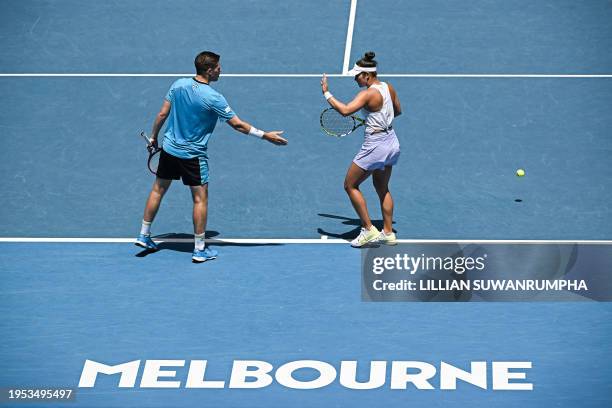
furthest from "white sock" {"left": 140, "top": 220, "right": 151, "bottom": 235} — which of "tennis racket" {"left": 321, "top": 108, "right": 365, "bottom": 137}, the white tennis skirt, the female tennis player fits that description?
"tennis racket" {"left": 321, "top": 108, "right": 365, "bottom": 137}

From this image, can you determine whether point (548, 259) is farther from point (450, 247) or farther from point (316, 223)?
point (316, 223)

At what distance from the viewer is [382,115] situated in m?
14.3

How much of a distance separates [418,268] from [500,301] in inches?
44.7

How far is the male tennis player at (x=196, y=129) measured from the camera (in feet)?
45.5

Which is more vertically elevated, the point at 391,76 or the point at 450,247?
the point at 391,76

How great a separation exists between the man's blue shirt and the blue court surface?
4.12 feet

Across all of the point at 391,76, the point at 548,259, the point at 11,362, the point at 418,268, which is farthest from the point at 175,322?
the point at 391,76

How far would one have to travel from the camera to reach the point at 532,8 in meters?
21.4

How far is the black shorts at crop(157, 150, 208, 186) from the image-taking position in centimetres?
1405

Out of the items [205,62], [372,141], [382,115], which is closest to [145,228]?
[205,62]

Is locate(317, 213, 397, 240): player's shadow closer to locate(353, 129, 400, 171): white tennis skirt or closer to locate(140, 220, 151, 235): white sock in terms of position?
locate(353, 129, 400, 171): white tennis skirt

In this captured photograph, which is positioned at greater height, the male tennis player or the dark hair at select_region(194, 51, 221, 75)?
the dark hair at select_region(194, 51, 221, 75)

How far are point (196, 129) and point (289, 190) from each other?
254cm

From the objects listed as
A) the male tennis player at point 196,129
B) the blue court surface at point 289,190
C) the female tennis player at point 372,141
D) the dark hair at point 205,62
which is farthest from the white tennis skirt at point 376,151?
the dark hair at point 205,62
